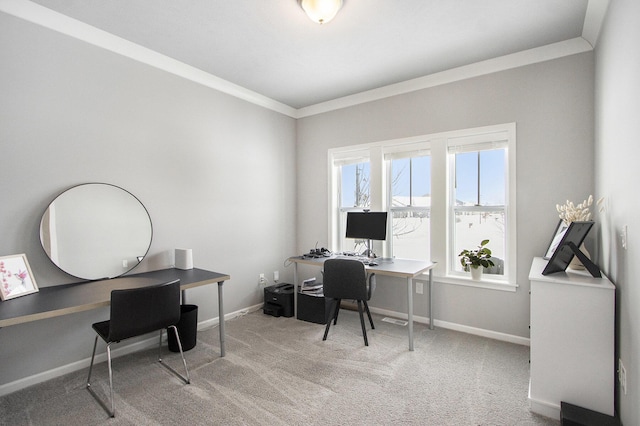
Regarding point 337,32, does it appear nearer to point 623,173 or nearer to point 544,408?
point 623,173

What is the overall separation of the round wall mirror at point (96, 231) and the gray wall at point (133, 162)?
8 centimetres

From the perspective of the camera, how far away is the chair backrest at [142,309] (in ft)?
6.68

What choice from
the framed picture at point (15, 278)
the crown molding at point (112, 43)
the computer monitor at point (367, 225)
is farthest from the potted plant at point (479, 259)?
the framed picture at point (15, 278)

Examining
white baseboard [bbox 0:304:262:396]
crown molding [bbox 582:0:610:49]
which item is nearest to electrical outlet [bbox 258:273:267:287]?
white baseboard [bbox 0:304:262:396]

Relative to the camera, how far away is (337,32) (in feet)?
8.74

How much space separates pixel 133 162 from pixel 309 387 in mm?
2529

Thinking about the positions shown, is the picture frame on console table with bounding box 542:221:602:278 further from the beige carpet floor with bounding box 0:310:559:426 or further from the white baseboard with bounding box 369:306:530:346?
the white baseboard with bounding box 369:306:530:346

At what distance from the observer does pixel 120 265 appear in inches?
109

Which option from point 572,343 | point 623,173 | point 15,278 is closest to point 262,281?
point 15,278

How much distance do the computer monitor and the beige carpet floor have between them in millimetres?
1161

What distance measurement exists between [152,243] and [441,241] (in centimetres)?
307

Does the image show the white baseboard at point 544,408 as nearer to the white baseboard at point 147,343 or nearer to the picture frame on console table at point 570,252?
the picture frame on console table at point 570,252

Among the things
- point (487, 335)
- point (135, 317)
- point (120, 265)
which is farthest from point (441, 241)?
point (120, 265)

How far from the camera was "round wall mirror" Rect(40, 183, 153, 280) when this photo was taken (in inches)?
95.4
